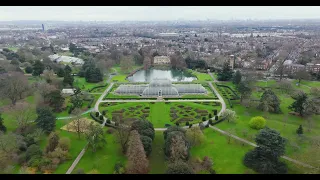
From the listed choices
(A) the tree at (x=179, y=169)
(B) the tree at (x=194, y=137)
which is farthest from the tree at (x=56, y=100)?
(A) the tree at (x=179, y=169)

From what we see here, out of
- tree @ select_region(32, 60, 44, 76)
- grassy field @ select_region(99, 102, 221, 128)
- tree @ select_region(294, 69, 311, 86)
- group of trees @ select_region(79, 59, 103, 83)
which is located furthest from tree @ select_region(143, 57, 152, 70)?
tree @ select_region(294, 69, 311, 86)

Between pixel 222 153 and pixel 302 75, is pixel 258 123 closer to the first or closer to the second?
pixel 222 153

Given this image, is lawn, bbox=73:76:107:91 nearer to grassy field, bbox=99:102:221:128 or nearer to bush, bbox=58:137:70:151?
grassy field, bbox=99:102:221:128

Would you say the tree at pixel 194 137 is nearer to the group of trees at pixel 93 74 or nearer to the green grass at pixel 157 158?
the green grass at pixel 157 158

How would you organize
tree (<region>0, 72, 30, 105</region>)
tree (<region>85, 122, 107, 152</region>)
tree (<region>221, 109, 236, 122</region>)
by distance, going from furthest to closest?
tree (<region>0, 72, 30, 105</region>)
tree (<region>221, 109, 236, 122</region>)
tree (<region>85, 122, 107, 152</region>)
